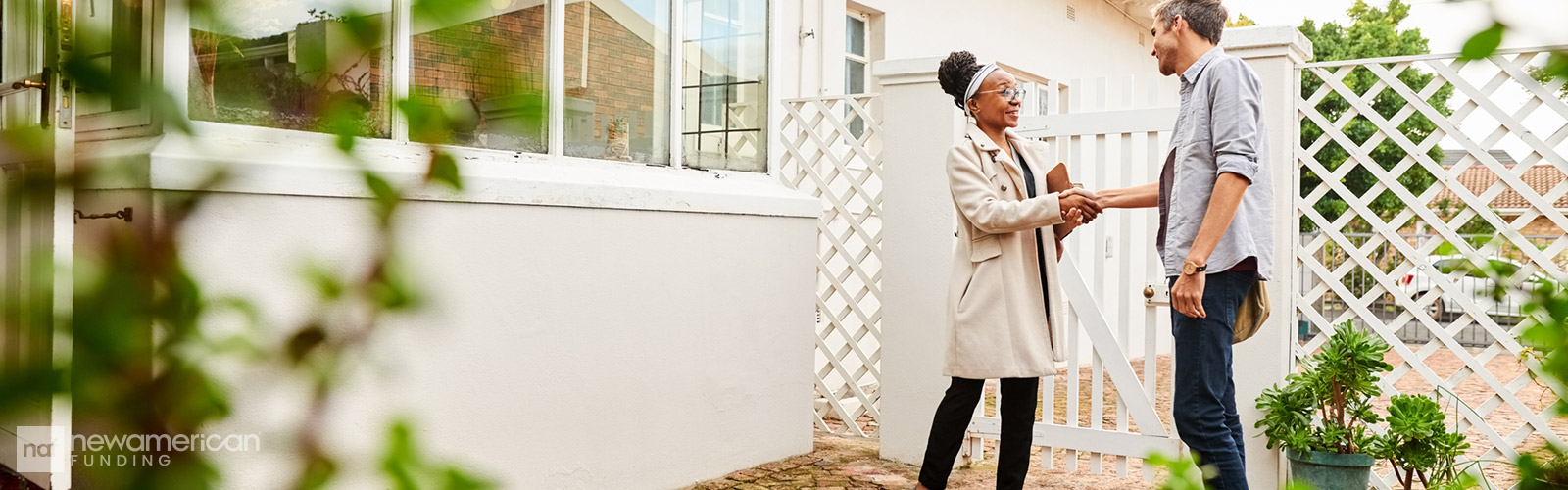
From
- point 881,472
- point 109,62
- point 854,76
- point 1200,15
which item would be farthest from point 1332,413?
point 854,76

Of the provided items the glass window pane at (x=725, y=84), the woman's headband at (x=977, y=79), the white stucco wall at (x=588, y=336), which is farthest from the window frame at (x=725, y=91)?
the woman's headband at (x=977, y=79)

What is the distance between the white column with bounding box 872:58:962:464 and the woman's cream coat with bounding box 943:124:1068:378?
1.00 meters

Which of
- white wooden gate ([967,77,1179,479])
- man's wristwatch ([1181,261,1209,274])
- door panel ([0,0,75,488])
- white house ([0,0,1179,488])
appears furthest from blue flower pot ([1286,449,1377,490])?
door panel ([0,0,75,488])

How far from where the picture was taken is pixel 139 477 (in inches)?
17.1

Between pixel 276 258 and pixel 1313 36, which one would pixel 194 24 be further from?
pixel 1313 36

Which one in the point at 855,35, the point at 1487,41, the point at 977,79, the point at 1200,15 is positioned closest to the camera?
the point at 1487,41

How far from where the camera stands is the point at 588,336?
3832 millimetres

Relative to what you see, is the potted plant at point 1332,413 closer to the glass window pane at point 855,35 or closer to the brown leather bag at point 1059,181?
the brown leather bag at point 1059,181

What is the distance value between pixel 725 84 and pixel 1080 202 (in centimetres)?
184

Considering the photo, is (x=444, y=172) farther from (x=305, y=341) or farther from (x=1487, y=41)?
(x=1487, y=41)

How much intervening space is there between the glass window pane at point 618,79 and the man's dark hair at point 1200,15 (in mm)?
1933

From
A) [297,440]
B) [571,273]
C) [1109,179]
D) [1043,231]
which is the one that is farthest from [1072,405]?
[297,440]

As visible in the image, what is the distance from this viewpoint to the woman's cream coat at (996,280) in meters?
3.25

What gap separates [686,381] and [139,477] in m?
3.80
